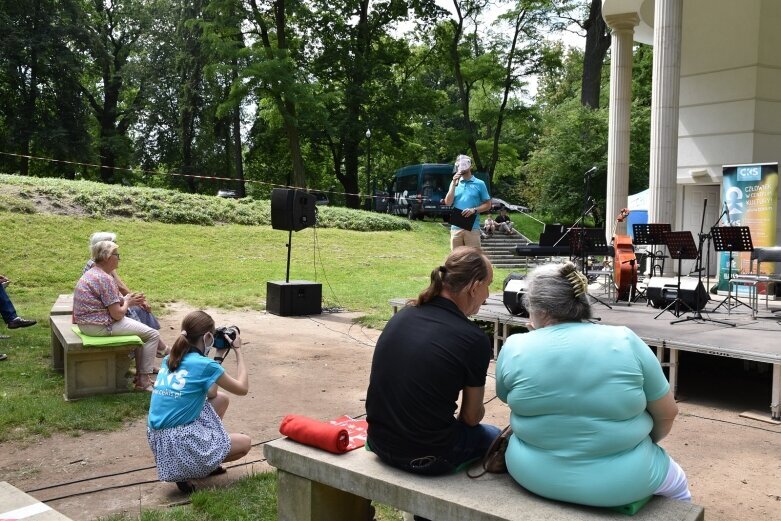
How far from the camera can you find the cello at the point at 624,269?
32.1 feet

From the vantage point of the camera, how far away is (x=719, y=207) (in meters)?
15.7

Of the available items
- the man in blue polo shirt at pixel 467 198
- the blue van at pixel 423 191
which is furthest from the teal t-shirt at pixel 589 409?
the blue van at pixel 423 191

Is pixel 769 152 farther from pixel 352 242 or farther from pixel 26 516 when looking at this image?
pixel 26 516

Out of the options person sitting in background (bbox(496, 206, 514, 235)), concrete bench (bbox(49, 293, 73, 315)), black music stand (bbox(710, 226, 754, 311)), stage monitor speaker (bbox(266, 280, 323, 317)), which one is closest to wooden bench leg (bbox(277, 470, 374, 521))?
concrete bench (bbox(49, 293, 73, 315))

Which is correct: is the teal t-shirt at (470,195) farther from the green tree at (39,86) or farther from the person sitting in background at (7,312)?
the green tree at (39,86)

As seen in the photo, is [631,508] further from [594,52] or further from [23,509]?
Answer: [594,52]

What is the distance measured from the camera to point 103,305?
6.02m

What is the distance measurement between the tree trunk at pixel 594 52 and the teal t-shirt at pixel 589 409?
2770 cm

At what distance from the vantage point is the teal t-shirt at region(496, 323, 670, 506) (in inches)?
94.7

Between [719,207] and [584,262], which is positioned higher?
[719,207]

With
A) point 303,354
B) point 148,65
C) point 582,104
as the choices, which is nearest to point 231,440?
point 303,354

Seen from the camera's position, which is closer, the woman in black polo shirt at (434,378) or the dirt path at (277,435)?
the woman in black polo shirt at (434,378)

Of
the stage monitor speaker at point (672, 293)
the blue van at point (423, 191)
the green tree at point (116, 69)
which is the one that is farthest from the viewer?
the green tree at point (116, 69)

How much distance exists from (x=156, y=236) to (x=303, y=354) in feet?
35.0
